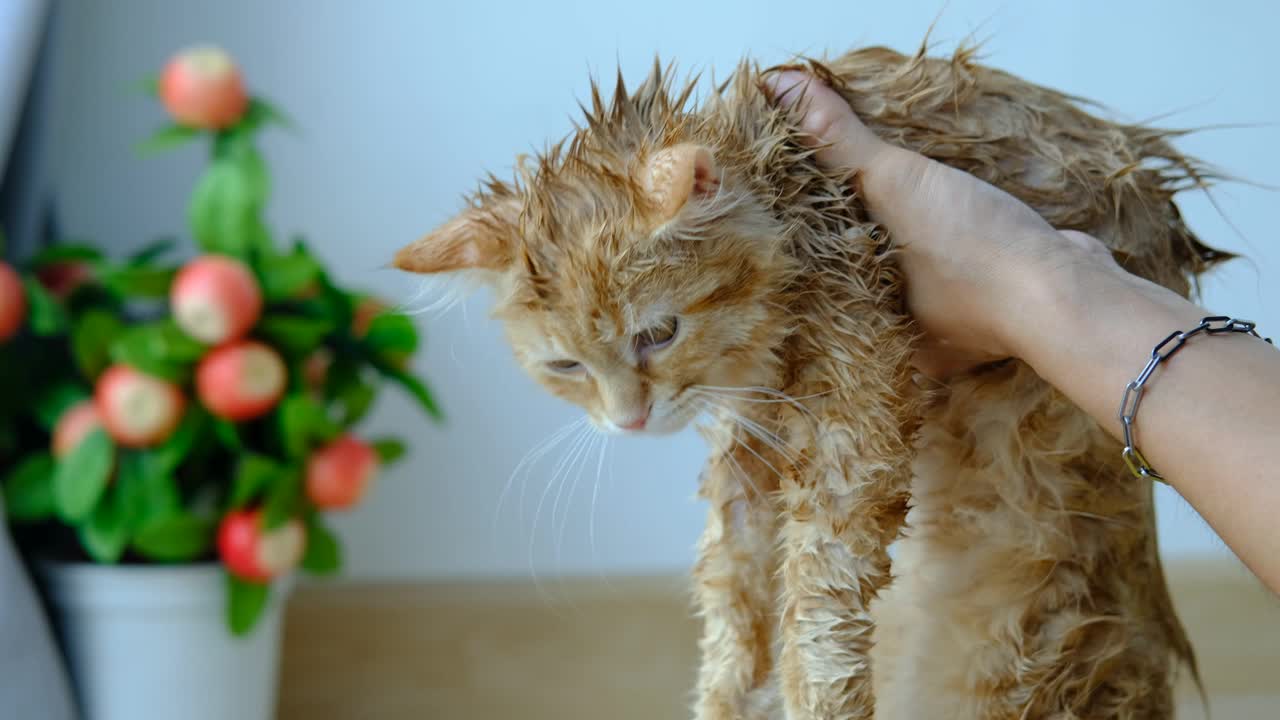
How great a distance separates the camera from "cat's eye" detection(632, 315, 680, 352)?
630mm

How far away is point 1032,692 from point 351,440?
2.46 ft

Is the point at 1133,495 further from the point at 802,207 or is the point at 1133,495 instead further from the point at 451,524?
the point at 451,524

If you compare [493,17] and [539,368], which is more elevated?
[493,17]

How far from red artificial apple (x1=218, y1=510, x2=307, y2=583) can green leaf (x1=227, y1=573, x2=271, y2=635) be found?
0.04 ft

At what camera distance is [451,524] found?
58.1 inches

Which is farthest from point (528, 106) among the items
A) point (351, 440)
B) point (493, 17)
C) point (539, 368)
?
point (539, 368)

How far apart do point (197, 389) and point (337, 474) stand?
0.16 m

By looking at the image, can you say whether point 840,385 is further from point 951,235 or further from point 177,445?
point 177,445

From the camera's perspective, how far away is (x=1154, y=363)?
56cm

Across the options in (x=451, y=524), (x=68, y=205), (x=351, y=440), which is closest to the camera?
(x=351, y=440)

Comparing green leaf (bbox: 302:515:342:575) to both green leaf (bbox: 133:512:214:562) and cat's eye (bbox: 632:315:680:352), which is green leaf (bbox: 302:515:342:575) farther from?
cat's eye (bbox: 632:315:680:352)

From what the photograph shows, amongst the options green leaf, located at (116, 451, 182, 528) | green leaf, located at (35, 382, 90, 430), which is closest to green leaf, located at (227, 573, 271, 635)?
green leaf, located at (116, 451, 182, 528)

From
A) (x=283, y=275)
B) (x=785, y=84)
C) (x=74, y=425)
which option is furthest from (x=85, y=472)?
(x=785, y=84)

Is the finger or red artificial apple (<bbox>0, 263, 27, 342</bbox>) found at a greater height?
the finger
